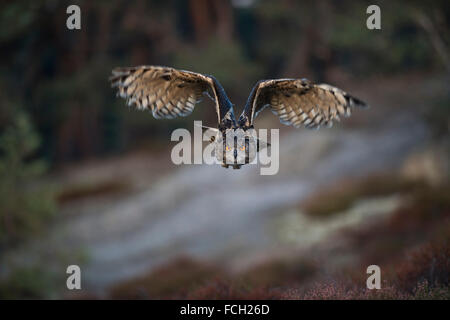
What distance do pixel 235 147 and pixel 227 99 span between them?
0.46m

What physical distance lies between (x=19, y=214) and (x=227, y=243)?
6.53 m

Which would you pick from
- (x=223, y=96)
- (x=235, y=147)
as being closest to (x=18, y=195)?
(x=223, y=96)

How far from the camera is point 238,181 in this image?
720 inches

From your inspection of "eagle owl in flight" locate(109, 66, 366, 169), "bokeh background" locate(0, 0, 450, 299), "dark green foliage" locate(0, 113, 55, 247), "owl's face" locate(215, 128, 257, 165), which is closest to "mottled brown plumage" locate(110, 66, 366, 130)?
"eagle owl in flight" locate(109, 66, 366, 169)

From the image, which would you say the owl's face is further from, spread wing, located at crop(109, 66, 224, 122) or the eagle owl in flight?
spread wing, located at crop(109, 66, 224, 122)

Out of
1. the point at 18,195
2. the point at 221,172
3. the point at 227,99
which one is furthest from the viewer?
the point at 221,172

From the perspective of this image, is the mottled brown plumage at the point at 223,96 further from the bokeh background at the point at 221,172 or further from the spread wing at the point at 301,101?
the bokeh background at the point at 221,172

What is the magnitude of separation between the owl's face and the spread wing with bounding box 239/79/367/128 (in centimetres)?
20

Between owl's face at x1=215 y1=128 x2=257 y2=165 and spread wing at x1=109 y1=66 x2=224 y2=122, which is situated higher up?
spread wing at x1=109 y1=66 x2=224 y2=122

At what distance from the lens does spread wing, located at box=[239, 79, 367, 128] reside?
2.37 metres

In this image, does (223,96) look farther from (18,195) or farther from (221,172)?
(221,172)

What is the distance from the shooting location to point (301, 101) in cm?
267

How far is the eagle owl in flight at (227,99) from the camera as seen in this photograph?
2.21 m

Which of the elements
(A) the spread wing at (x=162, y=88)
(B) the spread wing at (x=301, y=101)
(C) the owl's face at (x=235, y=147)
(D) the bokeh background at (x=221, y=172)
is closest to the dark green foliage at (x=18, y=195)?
(D) the bokeh background at (x=221, y=172)
